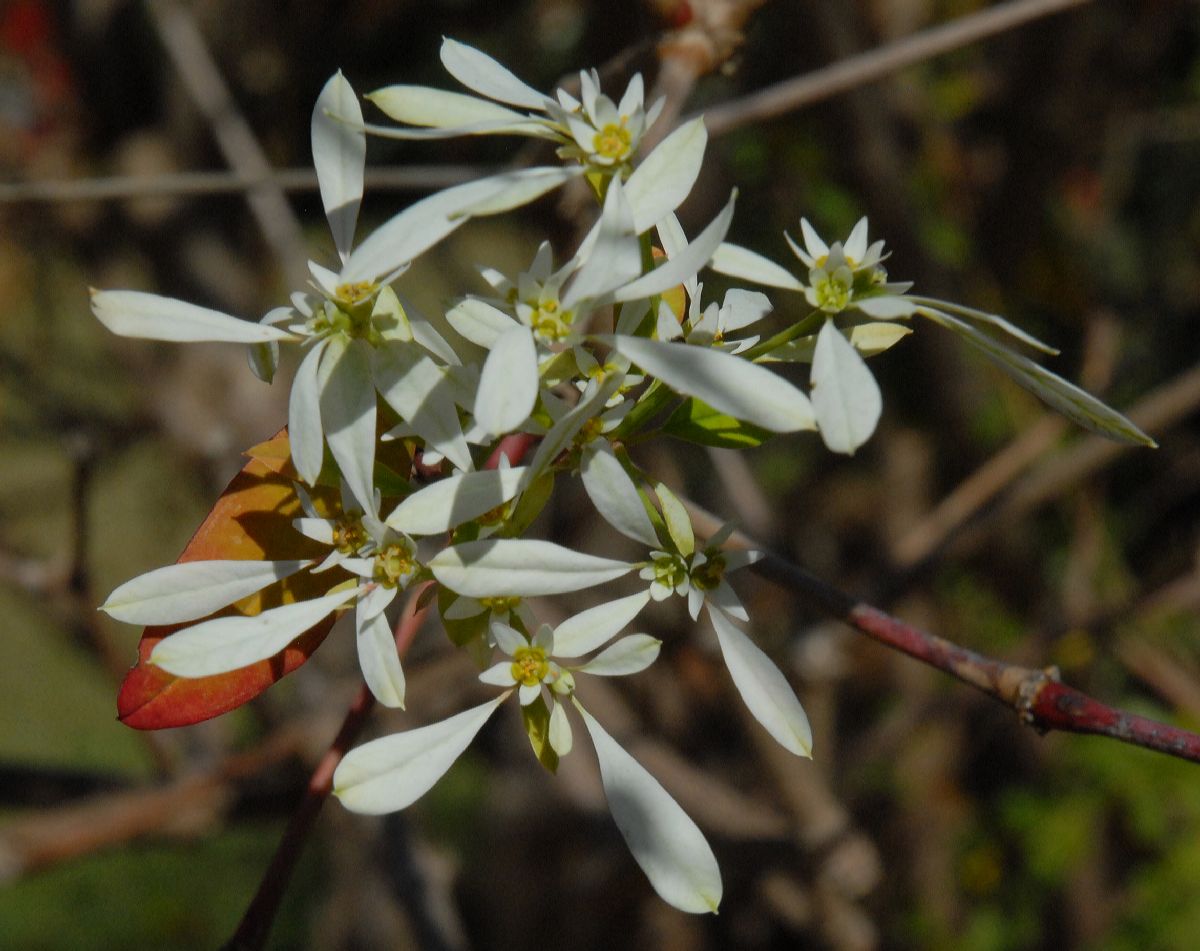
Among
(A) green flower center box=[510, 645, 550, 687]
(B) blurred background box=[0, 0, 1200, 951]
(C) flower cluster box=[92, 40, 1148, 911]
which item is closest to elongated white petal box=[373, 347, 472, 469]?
(C) flower cluster box=[92, 40, 1148, 911]

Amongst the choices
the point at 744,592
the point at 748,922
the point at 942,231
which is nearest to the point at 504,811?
the point at 748,922

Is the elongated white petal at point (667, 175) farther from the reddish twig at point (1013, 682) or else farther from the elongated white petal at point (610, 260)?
the reddish twig at point (1013, 682)

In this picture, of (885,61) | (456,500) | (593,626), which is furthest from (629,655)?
(885,61)

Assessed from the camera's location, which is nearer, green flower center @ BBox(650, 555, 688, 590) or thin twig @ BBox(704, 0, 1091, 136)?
green flower center @ BBox(650, 555, 688, 590)

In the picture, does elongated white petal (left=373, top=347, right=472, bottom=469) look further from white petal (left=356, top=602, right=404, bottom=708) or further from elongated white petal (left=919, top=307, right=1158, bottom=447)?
elongated white petal (left=919, top=307, right=1158, bottom=447)

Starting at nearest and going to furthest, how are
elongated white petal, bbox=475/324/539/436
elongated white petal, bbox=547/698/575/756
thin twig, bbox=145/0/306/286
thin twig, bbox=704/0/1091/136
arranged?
elongated white petal, bbox=475/324/539/436, elongated white petal, bbox=547/698/575/756, thin twig, bbox=704/0/1091/136, thin twig, bbox=145/0/306/286

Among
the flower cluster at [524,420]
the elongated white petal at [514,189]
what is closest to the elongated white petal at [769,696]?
the flower cluster at [524,420]

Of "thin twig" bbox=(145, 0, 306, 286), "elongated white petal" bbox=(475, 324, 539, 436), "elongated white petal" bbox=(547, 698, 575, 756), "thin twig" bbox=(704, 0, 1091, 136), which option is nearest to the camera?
"elongated white petal" bbox=(475, 324, 539, 436)
